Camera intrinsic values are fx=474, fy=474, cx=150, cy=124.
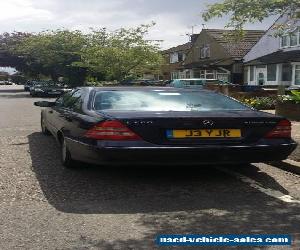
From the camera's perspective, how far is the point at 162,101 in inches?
253

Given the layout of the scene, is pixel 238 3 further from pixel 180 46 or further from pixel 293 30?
pixel 180 46

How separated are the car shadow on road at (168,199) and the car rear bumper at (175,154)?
36 cm

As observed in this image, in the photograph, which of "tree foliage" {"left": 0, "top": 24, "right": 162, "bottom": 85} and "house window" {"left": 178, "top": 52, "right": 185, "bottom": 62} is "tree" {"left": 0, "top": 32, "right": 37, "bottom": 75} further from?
"house window" {"left": 178, "top": 52, "right": 185, "bottom": 62}

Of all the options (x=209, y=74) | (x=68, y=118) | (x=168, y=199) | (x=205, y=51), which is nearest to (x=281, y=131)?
(x=168, y=199)

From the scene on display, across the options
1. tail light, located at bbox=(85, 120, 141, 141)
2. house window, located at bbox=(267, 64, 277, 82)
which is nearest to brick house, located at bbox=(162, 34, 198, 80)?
house window, located at bbox=(267, 64, 277, 82)

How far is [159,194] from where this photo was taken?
543 cm

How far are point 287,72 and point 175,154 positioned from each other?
32.4 metres

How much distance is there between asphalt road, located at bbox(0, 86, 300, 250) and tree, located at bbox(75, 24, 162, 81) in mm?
27121

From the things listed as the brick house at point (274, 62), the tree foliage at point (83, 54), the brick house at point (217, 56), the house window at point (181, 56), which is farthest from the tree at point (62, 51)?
the house window at point (181, 56)

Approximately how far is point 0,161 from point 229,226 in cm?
439

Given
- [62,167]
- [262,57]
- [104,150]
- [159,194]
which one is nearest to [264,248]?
[159,194]

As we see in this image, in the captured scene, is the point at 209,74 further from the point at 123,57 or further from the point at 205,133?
the point at 205,133

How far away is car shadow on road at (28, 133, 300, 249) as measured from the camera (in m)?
4.32

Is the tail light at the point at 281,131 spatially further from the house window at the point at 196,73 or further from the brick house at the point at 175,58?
the brick house at the point at 175,58
